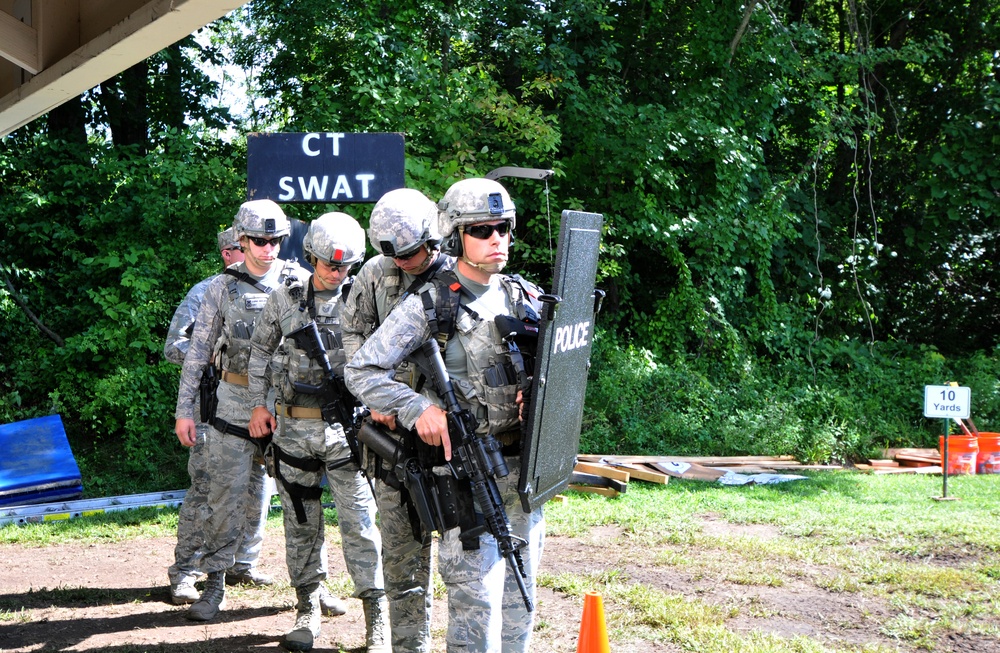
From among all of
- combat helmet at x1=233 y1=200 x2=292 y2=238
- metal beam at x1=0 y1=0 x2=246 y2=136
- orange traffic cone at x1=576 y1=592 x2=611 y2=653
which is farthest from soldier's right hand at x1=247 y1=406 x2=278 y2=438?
orange traffic cone at x1=576 y1=592 x2=611 y2=653

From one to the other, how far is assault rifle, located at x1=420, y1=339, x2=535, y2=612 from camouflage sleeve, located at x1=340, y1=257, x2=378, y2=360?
0.77m

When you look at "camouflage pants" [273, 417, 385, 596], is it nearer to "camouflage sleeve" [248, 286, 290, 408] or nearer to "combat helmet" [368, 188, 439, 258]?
"camouflage sleeve" [248, 286, 290, 408]

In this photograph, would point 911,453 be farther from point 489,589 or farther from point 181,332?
point 489,589

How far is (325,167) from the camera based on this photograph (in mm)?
6828

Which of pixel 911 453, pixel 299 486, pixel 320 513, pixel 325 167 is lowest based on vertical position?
pixel 911 453

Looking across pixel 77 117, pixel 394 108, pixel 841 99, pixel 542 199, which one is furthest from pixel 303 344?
pixel 841 99

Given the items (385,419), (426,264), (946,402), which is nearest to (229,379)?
(426,264)

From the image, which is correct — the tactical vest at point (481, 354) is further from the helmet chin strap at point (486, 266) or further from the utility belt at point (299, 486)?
the utility belt at point (299, 486)

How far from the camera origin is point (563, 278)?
3787mm

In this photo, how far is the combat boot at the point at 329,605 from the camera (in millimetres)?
5715

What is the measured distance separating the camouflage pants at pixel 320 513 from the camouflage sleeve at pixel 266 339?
0.30 metres

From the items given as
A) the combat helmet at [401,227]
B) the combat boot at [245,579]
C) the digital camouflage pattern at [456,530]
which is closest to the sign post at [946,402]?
the combat boot at [245,579]

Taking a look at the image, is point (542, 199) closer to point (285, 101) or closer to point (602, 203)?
point (602, 203)

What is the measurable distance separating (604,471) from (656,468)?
1024 millimetres
